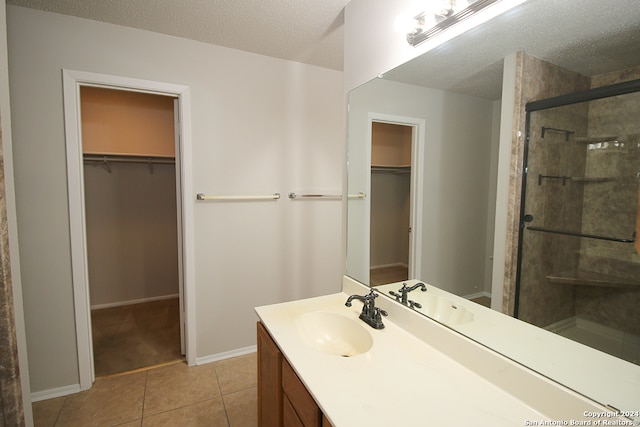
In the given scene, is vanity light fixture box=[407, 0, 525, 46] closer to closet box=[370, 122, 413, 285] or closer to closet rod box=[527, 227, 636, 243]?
closet box=[370, 122, 413, 285]

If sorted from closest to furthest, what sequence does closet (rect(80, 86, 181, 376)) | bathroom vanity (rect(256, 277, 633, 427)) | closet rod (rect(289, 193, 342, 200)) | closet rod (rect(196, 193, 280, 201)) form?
bathroom vanity (rect(256, 277, 633, 427)) → closet rod (rect(196, 193, 280, 201)) → closet rod (rect(289, 193, 342, 200)) → closet (rect(80, 86, 181, 376))

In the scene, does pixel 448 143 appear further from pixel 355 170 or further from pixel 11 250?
pixel 11 250

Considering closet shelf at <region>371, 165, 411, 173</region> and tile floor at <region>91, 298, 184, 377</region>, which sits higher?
closet shelf at <region>371, 165, 411, 173</region>

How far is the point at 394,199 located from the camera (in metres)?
1.51

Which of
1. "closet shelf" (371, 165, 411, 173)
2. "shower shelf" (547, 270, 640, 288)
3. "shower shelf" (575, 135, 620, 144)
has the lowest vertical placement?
"shower shelf" (547, 270, 640, 288)

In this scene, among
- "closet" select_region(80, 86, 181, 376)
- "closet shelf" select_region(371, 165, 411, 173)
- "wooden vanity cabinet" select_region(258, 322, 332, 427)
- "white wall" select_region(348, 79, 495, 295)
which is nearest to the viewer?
"wooden vanity cabinet" select_region(258, 322, 332, 427)

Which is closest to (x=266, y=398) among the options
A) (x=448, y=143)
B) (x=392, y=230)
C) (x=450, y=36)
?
(x=392, y=230)

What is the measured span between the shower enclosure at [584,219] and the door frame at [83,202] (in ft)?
6.85

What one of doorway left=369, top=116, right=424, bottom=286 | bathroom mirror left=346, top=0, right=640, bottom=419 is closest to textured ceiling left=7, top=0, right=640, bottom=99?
bathroom mirror left=346, top=0, right=640, bottom=419

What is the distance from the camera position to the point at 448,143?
1.20 m

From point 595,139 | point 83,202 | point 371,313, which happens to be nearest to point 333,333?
point 371,313

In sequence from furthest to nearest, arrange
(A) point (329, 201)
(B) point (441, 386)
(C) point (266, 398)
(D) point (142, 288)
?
(D) point (142, 288) < (A) point (329, 201) < (C) point (266, 398) < (B) point (441, 386)

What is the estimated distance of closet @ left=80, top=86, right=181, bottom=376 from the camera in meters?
2.98

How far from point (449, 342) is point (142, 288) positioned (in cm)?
360
